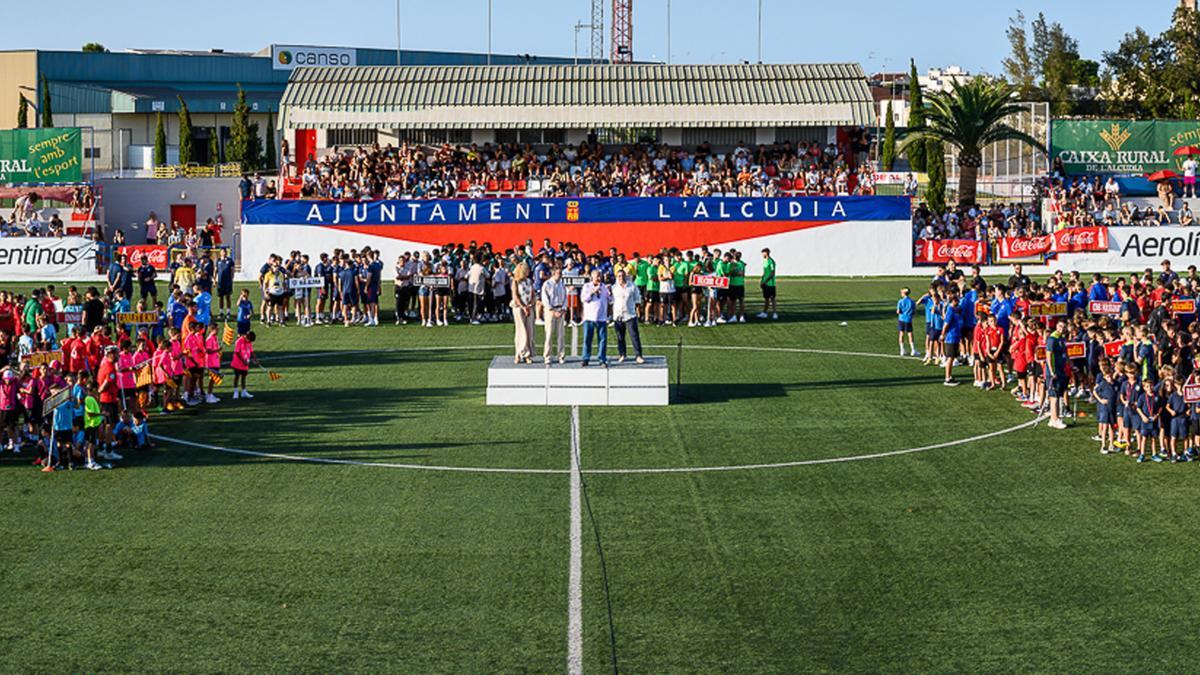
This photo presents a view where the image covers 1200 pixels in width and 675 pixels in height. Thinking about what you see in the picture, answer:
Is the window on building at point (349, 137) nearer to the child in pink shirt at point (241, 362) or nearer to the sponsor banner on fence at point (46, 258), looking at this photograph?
the sponsor banner on fence at point (46, 258)

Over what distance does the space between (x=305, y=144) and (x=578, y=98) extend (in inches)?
432

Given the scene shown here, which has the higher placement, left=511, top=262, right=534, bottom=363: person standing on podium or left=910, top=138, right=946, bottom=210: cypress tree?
left=910, top=138, right=946, bottom=210: cypress tree

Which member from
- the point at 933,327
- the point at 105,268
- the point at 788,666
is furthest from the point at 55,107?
the point at 788,666

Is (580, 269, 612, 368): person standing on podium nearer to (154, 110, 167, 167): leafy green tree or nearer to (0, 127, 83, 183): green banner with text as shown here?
(0, 127, 83, 183): green banner with text

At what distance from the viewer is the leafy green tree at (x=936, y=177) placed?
192 ft

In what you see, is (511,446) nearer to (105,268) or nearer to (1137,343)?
(1137,343)

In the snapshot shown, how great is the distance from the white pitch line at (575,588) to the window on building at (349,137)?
39.2m

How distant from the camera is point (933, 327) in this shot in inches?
1148

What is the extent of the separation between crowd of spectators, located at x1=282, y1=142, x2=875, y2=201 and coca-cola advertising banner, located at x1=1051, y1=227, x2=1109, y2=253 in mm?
6634

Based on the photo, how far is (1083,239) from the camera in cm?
4762

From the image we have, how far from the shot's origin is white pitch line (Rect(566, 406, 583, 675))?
42.4ft

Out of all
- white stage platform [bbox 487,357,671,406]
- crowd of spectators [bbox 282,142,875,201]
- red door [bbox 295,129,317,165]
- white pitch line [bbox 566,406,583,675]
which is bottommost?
white pitch line [bbox 566,406,583,675]

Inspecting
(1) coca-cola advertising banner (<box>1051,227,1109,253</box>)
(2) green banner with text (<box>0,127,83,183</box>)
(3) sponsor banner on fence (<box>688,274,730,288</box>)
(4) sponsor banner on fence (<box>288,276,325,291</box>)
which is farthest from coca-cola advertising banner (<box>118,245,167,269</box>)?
(1) coca-cola advertising banner (<box>1051,227,1109,253</box>)

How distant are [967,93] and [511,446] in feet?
125
